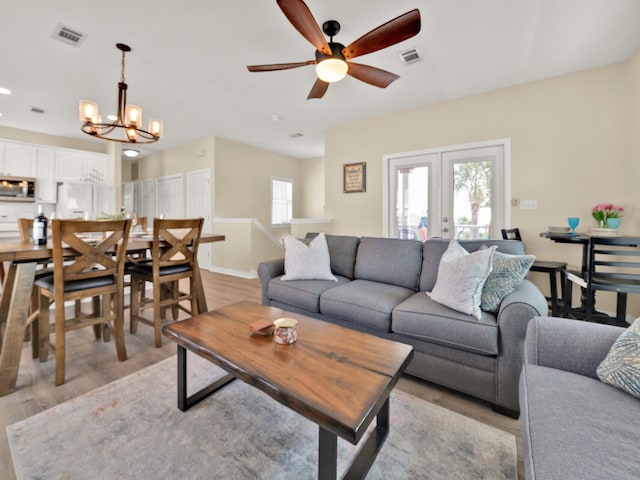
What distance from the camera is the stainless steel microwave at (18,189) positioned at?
4680 mm

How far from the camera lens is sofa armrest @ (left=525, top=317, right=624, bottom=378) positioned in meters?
1.13

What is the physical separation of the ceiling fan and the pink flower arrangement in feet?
7.80

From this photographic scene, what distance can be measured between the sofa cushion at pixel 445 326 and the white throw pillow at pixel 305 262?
0.90 metres

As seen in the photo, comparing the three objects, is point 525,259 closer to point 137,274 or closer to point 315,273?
point 315,273

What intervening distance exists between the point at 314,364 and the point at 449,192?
11.7ft

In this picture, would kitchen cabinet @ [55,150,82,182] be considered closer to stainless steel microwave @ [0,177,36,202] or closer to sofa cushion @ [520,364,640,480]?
stainless steel microwave @ [0,177,36,202]

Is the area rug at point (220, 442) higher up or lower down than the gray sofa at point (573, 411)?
lower down

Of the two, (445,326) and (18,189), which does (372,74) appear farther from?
(18,189)

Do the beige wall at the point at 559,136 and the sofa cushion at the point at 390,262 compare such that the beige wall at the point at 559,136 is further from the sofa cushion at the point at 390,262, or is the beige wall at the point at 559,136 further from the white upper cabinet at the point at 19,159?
the white upper cabinet at the point at 19,159

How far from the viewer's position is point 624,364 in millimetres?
991

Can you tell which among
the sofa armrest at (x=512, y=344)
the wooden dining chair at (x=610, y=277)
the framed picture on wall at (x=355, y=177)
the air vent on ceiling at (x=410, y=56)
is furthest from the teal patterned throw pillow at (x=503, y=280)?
the framed picture on wall at (x=355, y=177)

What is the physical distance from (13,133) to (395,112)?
6.42m

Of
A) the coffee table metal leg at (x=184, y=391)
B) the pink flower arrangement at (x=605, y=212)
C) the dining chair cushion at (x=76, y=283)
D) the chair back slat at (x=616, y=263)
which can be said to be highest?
the pink flower arrangement at (x=605, y=212)

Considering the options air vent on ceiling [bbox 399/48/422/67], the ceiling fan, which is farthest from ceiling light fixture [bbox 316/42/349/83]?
air vent on ceiling [bbox 399/48/422/67]
